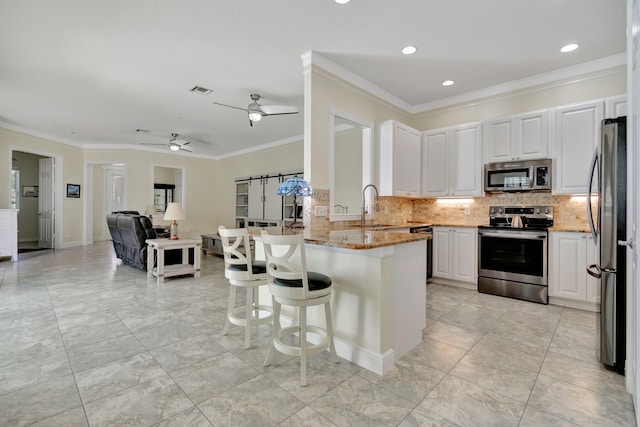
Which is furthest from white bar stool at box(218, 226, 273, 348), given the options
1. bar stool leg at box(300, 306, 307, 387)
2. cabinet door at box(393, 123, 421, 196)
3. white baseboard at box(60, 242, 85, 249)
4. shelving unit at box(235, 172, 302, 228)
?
white baseboard at box(60, 242, 85, 249)

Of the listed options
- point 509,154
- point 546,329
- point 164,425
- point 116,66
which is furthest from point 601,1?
point 116,66

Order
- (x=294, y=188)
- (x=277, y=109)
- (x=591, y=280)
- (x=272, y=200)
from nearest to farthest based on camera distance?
(x=294, y=188) → (x=591, y=280) → (x=277, y=109) → (x=272, y=200)

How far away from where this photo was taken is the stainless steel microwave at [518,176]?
12.2 feet

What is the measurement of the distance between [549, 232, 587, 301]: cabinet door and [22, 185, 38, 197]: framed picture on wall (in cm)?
1230

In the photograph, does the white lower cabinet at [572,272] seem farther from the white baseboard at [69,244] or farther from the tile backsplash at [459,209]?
the white baseboard at [69,244]

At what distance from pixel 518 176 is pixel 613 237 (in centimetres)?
209

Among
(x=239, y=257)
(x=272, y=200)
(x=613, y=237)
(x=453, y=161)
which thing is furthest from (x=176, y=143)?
(x=613, y=237)

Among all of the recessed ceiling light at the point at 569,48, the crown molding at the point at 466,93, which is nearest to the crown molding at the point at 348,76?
the crown molding at the point at 466,93

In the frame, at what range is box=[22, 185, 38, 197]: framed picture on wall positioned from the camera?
344 inches

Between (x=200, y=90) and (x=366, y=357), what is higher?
(x=200, y=90)

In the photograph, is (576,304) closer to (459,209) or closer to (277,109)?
(459,209)

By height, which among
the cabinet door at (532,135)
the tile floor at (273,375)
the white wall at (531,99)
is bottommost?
the tile floor at (273,375)

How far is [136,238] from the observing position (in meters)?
4.91

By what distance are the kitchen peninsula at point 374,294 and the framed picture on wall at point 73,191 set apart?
8391mm
